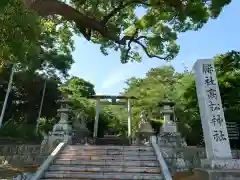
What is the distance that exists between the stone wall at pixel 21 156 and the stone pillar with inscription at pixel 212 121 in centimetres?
596

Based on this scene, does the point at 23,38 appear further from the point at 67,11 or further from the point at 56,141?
the point at 56,141

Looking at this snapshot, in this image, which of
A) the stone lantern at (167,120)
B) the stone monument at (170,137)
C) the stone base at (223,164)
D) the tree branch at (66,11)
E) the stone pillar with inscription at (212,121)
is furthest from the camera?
the stone lantern at (167,120)

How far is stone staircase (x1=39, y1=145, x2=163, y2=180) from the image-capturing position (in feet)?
23.8

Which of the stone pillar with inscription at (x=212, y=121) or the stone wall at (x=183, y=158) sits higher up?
the stone pillar with inscription at (x=212, y=121)

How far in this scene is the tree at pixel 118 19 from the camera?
6801 millimetres

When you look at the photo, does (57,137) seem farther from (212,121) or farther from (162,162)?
(212,121)

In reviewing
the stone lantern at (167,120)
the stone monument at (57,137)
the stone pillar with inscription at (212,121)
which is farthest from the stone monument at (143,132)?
the stone pillar with inscription at (212,121)

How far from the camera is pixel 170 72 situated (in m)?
21.1

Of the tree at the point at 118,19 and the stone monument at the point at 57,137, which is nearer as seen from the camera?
the tree at the point at 118,19

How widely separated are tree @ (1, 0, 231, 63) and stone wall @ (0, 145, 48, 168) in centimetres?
366

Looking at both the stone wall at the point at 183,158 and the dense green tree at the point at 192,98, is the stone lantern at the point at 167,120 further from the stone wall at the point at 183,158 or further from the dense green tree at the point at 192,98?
the stone wall at the point at 183,158

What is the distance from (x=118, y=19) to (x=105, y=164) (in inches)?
313

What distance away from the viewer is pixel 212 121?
6.33 meters

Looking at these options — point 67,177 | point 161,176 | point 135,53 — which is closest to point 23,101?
point 135,53
